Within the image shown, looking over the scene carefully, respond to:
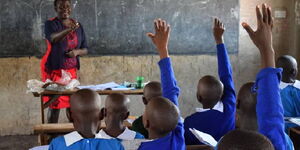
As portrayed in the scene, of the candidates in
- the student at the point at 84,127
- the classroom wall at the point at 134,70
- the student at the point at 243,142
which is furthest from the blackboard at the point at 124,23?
the student at the point at 243,142

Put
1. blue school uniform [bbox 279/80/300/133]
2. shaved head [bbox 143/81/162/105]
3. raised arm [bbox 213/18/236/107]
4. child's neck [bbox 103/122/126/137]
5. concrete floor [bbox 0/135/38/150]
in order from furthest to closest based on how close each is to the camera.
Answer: concrete floor [bbox 0/135/38/150]
blue school uniform [bbox 279/80/300/133]
shaved head [bbox 143/81/162/105]
raised arm [bbox 213/18/236/107]
child's neck [bbox 103/122/126/137]

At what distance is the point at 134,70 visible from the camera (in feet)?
17.1

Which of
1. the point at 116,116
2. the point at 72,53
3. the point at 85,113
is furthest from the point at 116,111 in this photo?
the point at 72,53

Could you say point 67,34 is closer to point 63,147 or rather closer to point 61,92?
point 61,92

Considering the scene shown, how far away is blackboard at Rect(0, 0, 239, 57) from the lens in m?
4.79

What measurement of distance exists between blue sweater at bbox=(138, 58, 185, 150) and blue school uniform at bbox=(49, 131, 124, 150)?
0.12 meters

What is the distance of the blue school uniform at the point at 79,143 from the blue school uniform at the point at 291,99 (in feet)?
5.95

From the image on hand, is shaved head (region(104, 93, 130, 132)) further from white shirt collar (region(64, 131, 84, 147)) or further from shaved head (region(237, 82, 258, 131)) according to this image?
shaved head (region(237, 82, 258, 131))

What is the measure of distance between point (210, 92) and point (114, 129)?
63 cm

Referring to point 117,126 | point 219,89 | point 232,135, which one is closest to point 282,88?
point 219,89

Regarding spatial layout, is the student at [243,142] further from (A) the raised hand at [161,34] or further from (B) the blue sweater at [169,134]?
(A) the raised hand at [161,34]

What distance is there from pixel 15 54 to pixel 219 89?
10.6 feet

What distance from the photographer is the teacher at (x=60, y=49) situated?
4.02 metres

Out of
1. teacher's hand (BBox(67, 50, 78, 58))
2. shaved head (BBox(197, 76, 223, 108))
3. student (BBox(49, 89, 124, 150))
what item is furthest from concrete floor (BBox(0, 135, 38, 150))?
student (BBox(49, 89, 124, 150))
